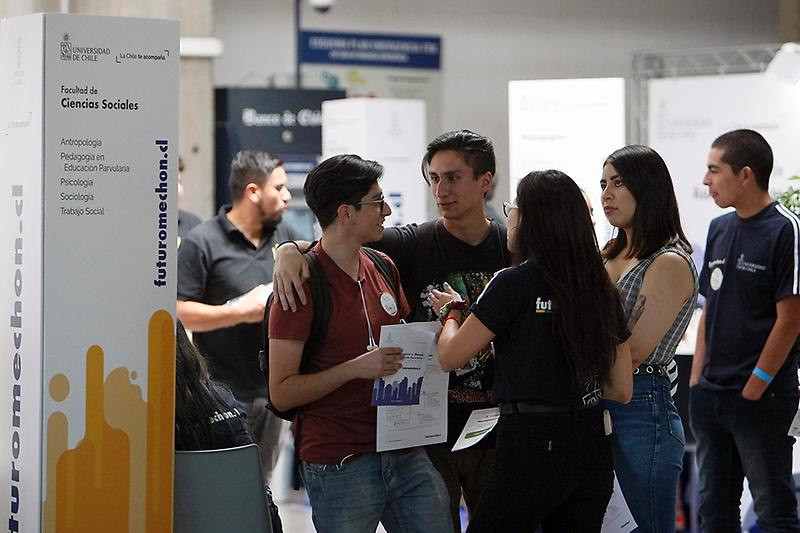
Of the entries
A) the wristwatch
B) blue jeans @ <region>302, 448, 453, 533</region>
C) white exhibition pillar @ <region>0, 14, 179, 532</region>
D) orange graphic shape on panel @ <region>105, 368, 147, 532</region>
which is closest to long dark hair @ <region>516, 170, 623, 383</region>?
the wristwatch

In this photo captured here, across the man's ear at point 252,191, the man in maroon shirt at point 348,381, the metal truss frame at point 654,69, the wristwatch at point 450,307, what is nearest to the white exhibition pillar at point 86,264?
the man in maroon shirt at point 348,381

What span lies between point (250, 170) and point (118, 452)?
92.2 inches

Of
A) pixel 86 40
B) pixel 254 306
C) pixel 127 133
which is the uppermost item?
pixel 86 40

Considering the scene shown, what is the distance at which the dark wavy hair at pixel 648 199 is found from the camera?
2824 mm

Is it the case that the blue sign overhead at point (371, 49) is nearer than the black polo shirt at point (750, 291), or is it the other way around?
the black polo shirt at point (750, 291)

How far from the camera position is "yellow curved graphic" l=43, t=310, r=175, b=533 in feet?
7.48

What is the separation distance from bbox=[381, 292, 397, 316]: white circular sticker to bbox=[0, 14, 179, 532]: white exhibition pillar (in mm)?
513

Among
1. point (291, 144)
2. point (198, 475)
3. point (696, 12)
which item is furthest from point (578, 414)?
point (696, 12)

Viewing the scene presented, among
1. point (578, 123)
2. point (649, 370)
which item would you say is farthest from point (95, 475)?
point (578, 123)

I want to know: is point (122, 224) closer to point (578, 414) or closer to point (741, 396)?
point (578, 414)

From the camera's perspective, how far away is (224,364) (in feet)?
14.8

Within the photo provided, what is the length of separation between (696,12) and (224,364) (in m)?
7.75

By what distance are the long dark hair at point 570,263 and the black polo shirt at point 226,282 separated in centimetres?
213

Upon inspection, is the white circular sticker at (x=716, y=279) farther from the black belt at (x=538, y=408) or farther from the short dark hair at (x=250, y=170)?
the short dark hair at (x=250, y=170)
